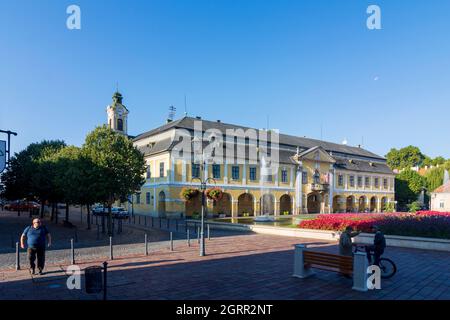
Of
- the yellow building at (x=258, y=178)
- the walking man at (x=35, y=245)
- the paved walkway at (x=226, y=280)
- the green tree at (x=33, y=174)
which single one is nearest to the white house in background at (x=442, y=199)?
the yellow building at (x=258, y=178)

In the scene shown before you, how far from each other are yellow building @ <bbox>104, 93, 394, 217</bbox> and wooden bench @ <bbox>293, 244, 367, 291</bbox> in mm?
28574

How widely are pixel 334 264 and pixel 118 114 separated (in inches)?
2009

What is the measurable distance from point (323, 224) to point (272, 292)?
538 inches

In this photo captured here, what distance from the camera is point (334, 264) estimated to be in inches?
347

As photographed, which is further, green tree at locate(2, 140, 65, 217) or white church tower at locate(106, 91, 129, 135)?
white church tower at locate(106, 91, 129, 135)

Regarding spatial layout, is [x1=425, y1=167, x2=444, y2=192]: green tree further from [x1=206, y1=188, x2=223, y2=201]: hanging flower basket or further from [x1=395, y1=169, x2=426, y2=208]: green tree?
[x1=206, y1=188, x2=223, y2=201]: hanging flower basket

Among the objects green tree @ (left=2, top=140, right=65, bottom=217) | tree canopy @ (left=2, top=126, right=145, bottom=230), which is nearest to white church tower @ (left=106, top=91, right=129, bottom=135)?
green tree @ (left=2, top=140, right=65, bottom=217)

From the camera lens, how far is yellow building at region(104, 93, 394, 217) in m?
38.4

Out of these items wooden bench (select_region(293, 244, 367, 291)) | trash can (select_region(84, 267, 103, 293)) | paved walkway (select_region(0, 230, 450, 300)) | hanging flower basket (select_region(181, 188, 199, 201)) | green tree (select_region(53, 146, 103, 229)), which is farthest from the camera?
hanging flower basket (select_region(181, 188, 199, 201))

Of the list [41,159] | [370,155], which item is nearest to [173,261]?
[41,159]

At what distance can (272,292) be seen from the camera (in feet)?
26.9

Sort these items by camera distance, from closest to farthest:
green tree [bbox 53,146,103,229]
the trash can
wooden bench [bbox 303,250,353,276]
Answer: the trash can, wooden bench [bbox 303,250,353,276], green tree [bbox 53,146,103,229]

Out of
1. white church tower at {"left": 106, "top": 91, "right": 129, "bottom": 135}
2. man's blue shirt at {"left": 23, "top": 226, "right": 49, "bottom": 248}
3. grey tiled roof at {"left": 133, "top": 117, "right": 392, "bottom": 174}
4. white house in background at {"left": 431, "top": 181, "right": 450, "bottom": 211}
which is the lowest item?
white house in background at {"left": 431, "top": 181, "right": 450, "bottom": 211}
